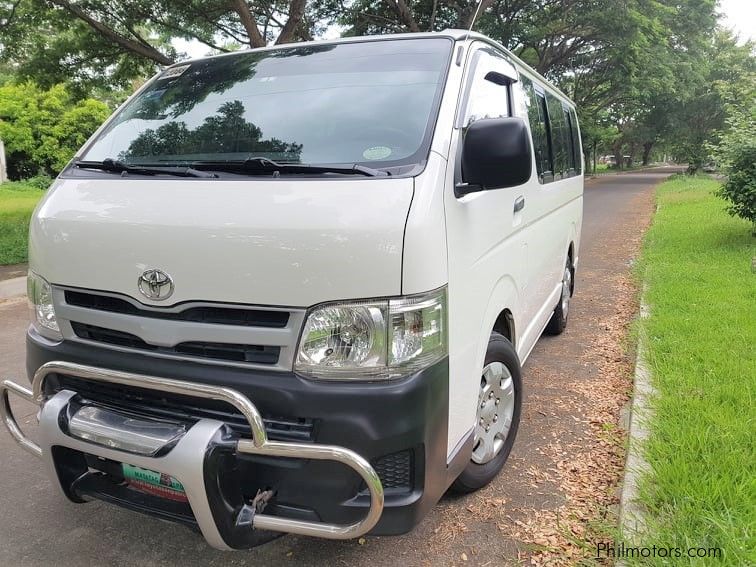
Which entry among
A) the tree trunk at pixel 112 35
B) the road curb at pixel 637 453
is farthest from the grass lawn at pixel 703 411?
the tree trunk at pixel 112 35

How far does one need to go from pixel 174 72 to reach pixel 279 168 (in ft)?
4.99

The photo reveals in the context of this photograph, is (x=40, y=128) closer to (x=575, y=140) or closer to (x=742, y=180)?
(x=575, y=140)

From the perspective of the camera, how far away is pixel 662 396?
3650 mm

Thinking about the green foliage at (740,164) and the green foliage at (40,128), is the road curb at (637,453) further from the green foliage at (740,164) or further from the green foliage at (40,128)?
the green foliage at (40,128)

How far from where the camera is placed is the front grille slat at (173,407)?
198 cm

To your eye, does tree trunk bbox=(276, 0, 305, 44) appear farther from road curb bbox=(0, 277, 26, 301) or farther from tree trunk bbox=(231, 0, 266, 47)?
road curb bbox=(0, 277, 26, 301)

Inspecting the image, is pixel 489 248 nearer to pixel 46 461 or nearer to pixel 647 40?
pixel 46 461

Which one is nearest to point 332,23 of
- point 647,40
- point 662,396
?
point 647,40

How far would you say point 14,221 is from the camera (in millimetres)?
12914

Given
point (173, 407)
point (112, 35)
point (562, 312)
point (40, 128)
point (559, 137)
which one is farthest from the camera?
point (40, 128)

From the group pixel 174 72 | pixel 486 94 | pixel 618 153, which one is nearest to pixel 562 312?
pixel 486 94

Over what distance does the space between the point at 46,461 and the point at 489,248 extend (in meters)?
2.00

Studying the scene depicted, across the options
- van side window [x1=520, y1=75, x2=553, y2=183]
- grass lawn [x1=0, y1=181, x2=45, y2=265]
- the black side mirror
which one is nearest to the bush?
van side window [x1=520, y1=75, x2=553, y2=183]

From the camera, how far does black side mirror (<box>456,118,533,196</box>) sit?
7.33ft
